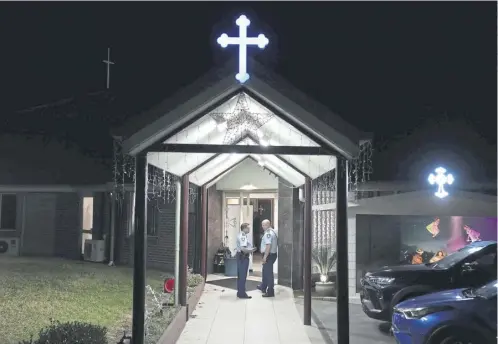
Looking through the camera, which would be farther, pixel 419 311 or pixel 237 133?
pixel 237 133

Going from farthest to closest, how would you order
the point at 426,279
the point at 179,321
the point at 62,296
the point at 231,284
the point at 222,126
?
the point at 231,284
the point at 62,296
the point at 426,279
the point at 179,321
the point at 222,126

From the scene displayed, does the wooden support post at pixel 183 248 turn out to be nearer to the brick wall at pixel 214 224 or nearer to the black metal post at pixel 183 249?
the black metal post at pixel 183 249

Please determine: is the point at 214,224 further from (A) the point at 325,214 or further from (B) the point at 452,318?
(B) the point at 452,318

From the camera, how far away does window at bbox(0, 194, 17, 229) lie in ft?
58.9

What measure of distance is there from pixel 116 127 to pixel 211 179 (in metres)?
6.63

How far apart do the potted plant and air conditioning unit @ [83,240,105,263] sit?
8333 mm

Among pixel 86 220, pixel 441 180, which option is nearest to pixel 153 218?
pixel 86 220

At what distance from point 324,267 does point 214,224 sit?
14.0 feet

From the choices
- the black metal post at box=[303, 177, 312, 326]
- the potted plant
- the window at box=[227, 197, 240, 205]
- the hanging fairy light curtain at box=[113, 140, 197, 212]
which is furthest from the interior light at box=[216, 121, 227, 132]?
the window at box=[227, 197, 240, 205]

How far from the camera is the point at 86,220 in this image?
1752 cm

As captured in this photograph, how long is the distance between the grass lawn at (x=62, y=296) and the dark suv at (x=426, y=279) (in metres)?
4.25

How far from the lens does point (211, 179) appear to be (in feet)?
38.6

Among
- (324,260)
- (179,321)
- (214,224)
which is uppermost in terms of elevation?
(214,224)

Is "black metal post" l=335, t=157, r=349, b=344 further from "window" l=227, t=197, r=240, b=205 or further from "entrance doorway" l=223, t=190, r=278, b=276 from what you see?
"window" l=227, t=197, r=240, b=205
